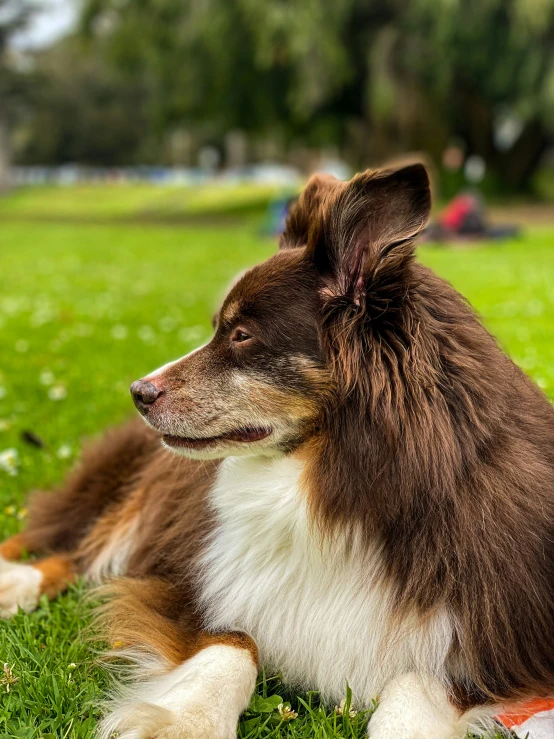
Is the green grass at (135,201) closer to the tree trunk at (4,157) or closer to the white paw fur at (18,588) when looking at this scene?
the tree trunk at (4,157)

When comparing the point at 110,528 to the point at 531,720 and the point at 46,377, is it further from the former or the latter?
the point at 46,377

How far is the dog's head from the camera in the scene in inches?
104

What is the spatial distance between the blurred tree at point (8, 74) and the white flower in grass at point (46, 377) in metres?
55.3

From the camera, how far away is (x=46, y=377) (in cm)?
718

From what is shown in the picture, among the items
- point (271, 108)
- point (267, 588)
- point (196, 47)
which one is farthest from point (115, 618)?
point (271, 108)

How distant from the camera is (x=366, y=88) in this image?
2891 centimetres

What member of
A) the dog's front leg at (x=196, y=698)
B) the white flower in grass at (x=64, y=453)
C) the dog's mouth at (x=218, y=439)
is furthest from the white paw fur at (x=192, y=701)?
the white flower in grass at (x=64, y=453)

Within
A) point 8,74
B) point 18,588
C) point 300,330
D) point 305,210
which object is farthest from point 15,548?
point 8,74

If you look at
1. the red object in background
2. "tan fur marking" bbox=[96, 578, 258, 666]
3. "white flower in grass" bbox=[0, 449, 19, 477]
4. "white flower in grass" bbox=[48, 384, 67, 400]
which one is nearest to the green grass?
"white flower in grass" bbox=[48, 384, 67, 400]

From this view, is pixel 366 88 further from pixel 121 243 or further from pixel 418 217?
pixel 418 217

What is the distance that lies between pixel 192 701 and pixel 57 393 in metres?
4.40

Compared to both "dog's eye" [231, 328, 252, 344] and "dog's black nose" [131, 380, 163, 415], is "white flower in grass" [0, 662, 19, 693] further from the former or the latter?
"dog's eye" [231, 328, 252, 344]

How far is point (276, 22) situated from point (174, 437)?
73.6 ft

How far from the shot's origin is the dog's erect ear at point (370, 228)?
2.56 m
